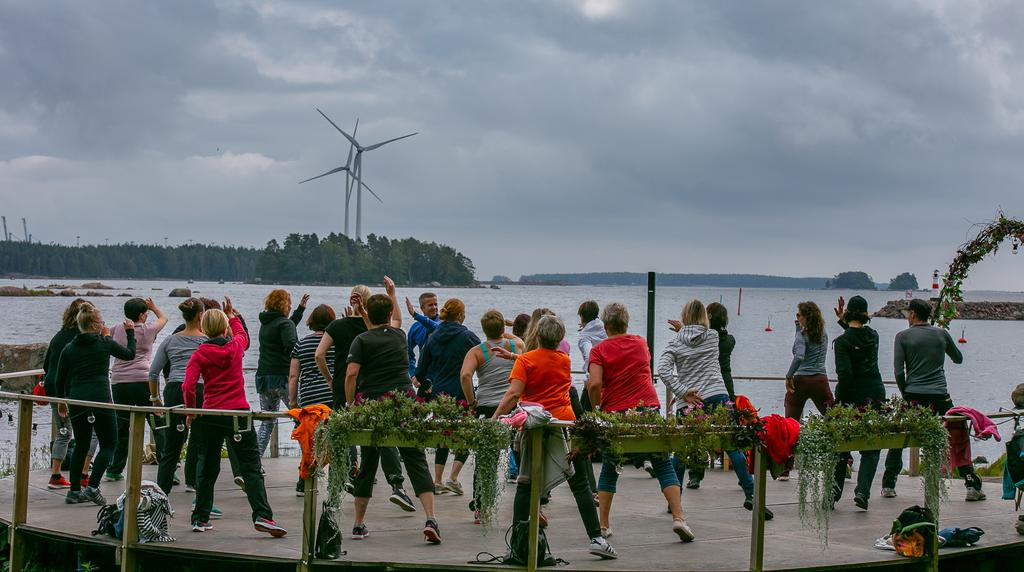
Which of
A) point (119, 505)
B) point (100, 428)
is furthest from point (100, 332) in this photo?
point (119, 505)

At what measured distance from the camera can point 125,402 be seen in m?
9.73

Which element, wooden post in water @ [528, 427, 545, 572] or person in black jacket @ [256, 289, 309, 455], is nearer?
wooden post in water @ [528, 427, 545, 572]

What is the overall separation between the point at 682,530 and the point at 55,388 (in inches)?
210

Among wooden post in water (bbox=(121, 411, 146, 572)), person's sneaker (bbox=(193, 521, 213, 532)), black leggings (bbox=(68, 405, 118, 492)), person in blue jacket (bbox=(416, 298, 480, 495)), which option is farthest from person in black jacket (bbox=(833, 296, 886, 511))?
black leggings (bbox=(68, 405, 118, 492))

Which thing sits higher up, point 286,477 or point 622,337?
point 622,337

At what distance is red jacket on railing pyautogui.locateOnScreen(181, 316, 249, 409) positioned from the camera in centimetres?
798

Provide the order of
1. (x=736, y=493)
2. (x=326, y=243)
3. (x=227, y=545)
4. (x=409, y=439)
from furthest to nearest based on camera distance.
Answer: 1. (x=326, y=243)
2. (x=736, y=493)
3. (x=227, y=545)
4. (x=409, y=439)

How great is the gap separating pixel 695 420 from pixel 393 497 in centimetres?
271

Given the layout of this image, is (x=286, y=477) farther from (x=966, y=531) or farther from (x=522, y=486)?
(x=966, y=531)

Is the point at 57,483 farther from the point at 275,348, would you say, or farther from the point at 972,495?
the point at 972,495

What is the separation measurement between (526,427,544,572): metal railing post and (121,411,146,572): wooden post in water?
107 inches

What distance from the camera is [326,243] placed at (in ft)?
562

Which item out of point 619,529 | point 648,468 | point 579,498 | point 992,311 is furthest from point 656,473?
point 992,311

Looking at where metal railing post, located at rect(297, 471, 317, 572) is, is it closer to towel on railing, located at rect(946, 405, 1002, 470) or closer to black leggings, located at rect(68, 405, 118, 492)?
black leggings, located at rect(68, 405, 118, 492)
